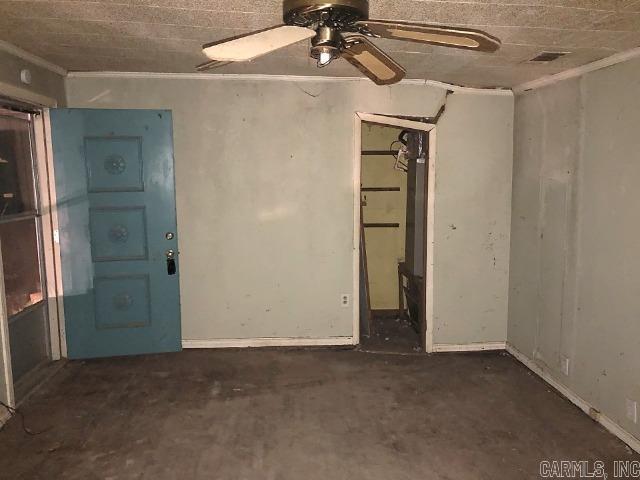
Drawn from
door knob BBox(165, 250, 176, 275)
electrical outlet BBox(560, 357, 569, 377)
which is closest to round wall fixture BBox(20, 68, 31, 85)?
door knob BBox(165, 250, 176, 275)

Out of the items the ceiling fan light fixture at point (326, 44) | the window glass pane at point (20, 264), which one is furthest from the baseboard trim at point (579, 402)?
the window glass pane at point (20, 264)

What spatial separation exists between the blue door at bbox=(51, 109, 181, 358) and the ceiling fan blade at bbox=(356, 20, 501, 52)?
2.62 m

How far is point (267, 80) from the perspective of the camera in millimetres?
3934

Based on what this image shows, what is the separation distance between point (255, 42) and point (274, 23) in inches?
36.9

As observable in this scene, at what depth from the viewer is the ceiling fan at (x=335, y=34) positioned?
4.76 ft

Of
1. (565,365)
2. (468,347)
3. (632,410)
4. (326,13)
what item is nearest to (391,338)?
(468,347)

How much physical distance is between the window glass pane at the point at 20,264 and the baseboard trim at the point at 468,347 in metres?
3.34

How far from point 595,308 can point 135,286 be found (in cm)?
340

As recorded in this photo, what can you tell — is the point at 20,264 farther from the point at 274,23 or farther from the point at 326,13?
the point at 326,13

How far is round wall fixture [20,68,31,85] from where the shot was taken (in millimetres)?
3139

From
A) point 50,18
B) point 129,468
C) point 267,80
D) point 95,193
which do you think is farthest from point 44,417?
point 267,80

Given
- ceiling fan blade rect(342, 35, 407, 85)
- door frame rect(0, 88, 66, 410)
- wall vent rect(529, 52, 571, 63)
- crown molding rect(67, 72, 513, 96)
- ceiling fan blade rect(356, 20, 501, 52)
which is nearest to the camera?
ceiling fan blade rect(356, 20, 501, 52)

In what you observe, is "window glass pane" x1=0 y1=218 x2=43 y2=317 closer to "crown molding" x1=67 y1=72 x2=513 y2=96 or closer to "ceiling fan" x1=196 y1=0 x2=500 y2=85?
"crown molding" x1=67 y1=72 x2=513 y2=96

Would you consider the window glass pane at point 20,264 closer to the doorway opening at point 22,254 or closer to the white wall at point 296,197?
the doorway opening at point 22,254
